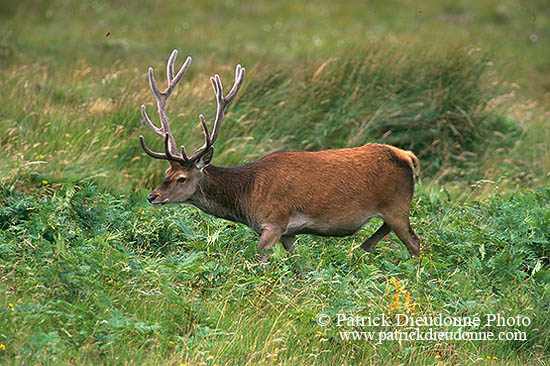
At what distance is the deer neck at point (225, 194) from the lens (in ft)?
22.4

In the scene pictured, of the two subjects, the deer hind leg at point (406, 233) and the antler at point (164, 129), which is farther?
the deer hind leg at point (406, 233)

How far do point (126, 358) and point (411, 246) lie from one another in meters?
3.16

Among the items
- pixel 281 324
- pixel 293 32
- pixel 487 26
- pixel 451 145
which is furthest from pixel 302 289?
pixel 487 26

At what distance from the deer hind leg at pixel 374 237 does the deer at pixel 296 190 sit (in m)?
0.13

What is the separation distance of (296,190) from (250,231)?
835 mm

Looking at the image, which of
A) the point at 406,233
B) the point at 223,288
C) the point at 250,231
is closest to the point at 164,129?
the point at 250,231

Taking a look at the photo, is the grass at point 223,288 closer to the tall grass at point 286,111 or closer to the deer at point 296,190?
the deer at point 296,190

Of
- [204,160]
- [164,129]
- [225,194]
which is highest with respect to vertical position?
[164,129]

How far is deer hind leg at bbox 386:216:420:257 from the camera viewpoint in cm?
693

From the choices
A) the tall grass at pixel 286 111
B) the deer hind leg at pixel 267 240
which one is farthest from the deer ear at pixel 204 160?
the tall grass at pixel 286 111

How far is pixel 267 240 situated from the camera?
6562mm

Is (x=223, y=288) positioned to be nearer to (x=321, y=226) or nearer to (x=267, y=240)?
(x=267, y=240)

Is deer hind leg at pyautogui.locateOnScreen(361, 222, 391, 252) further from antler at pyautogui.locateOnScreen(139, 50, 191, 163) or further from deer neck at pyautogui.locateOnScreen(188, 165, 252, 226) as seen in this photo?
antler at pyautogui.locateOnScreen(139, 50, 191, 163)

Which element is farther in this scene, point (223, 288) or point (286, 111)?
point (286, 111)
